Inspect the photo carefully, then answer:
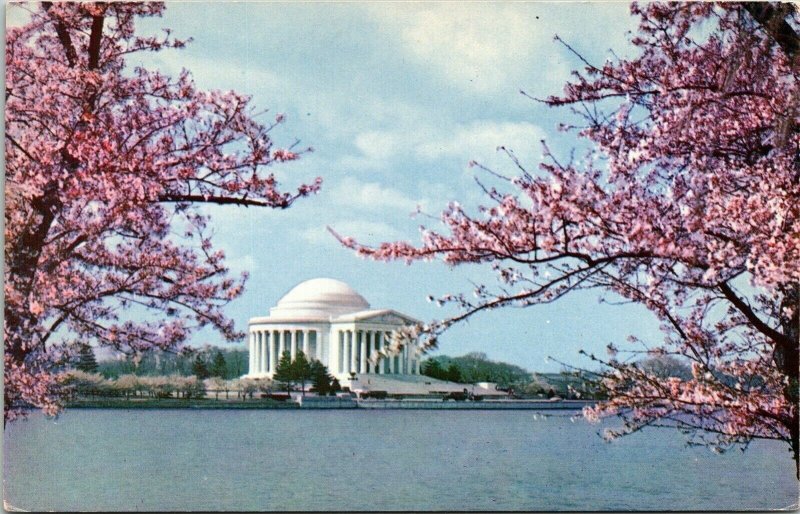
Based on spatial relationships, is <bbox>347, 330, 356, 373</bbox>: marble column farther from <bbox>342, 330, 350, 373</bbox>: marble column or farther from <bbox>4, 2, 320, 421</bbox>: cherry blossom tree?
<bbox>4, 2, 320, 421</bbox>: cherry blossom tree

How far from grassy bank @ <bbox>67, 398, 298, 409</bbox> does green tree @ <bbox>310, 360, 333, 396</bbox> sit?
42 cm

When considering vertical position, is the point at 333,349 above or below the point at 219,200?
below

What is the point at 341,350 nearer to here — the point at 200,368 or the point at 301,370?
the point at 301,370

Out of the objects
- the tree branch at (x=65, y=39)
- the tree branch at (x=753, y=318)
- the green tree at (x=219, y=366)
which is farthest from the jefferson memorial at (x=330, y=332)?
the tree branch at (x=65, y=39)

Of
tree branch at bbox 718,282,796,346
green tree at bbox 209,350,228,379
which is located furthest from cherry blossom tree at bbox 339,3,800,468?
green tree at bbox 209,350,228,379

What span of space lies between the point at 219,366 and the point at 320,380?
179 centimetres

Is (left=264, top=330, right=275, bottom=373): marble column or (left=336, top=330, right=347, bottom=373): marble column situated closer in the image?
(left=264, top=330, right=275, bottom=373): marble column

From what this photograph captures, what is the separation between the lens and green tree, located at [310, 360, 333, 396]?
8375mm

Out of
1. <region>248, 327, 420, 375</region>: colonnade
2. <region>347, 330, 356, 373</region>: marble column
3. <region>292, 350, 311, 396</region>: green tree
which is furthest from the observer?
<region>347, 330, 356, 373</region>: marble column

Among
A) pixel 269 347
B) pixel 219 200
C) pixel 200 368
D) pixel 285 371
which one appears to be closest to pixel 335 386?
pixel 285 371

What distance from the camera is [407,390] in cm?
949

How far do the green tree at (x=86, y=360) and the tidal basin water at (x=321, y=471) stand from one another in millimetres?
332

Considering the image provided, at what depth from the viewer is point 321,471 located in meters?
8.11

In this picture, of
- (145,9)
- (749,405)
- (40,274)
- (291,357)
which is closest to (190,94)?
(145,9)
